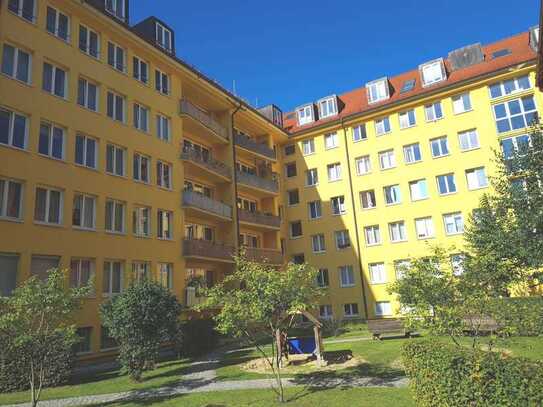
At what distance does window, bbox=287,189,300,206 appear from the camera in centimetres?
3906

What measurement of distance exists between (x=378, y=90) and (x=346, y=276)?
1650 centimetres

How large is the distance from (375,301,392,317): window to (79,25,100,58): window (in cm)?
2594

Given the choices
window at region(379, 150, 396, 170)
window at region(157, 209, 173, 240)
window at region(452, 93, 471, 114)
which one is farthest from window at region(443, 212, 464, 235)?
window at region(157, 209, 173, 240)

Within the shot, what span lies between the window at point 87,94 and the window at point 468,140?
83.2 ft

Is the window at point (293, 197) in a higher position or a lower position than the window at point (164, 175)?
higher

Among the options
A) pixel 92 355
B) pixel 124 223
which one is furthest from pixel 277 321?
pixel 124 223

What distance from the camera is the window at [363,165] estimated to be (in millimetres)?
35719

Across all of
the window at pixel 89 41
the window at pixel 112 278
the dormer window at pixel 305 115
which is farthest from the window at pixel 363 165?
the window at pixel 89 41

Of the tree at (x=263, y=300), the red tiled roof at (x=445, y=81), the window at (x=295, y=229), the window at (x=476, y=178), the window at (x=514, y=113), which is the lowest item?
the tree at (x=263, y=300)

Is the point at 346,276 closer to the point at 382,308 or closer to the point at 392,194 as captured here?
the point at 382,308

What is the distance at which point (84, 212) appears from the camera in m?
20.4

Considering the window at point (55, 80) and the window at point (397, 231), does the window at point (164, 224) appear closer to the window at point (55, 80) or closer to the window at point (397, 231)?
the window at point (55, 80)

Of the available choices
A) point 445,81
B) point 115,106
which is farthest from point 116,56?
point 445,81

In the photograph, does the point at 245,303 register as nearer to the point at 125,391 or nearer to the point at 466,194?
the point at 125,391
